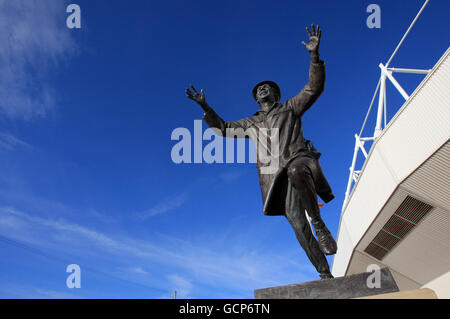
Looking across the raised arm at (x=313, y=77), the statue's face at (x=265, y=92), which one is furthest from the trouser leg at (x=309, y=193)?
the statue's face at (x=265, y=92)

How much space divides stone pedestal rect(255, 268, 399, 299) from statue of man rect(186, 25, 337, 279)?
1.49ft

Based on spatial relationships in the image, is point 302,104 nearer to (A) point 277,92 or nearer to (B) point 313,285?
(A) point 277,92

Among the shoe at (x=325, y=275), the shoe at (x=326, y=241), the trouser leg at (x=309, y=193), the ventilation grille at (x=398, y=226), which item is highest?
the ventilation grille at (x=398, y=226)

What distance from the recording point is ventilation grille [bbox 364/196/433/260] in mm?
13797

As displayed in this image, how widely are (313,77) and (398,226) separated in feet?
51.3

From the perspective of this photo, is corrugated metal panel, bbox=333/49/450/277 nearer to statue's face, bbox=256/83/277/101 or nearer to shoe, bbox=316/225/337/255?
statue's face, bbox=256/83/277/101

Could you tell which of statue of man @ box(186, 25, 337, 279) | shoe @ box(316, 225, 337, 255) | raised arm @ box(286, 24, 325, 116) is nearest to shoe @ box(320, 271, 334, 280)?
statue of man @ box(186, 25, 337, 279)

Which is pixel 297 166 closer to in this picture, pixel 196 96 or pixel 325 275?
pixel 325 275

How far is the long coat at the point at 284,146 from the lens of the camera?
3414mm

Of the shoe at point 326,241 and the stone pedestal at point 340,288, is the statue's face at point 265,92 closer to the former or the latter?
the shoe at point 326,241

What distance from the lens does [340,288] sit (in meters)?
2.42

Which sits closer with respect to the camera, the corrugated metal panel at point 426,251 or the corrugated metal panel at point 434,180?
the corrugated metal panel at point 434,180

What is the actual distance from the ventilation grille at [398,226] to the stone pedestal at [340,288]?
1370cm
